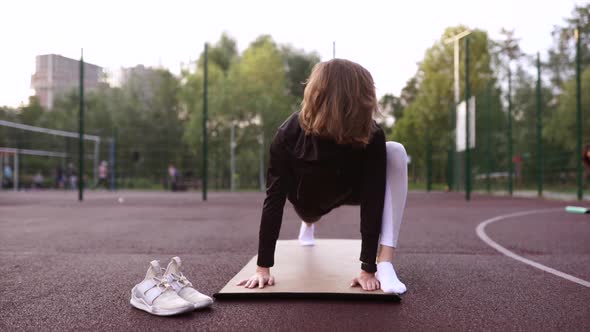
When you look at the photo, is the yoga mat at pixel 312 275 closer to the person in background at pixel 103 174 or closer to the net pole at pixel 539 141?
the net pole at pixel 539 141

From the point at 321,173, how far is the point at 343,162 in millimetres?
106

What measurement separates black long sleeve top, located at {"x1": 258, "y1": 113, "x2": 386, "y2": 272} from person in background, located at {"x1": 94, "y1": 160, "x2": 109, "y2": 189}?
20.5 metres

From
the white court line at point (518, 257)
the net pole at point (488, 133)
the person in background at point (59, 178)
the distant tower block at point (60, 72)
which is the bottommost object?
the white court line at point (518, 257)

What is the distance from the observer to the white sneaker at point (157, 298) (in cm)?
182

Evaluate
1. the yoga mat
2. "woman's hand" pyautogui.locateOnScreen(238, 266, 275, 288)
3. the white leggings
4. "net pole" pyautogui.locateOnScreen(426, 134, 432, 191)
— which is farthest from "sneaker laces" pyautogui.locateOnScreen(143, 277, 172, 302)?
"net pole" pyautogui.locateOnScreen(426, 134, 432, 191)

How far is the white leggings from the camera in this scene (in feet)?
7.18

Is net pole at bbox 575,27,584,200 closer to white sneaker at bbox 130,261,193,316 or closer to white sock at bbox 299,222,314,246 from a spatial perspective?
white sock at bbox 299,222,314,246

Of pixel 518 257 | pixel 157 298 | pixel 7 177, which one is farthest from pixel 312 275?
pixel 7 177

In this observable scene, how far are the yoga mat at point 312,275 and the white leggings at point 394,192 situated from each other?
25cm

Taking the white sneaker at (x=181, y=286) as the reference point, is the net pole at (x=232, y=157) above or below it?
above

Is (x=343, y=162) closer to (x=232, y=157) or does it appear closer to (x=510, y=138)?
(x=510, y=138)

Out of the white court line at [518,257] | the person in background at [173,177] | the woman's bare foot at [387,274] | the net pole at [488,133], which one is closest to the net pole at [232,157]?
the person in background at [173,177]

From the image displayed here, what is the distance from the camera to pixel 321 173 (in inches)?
86.8

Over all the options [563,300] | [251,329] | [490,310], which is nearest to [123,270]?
[251,329]
